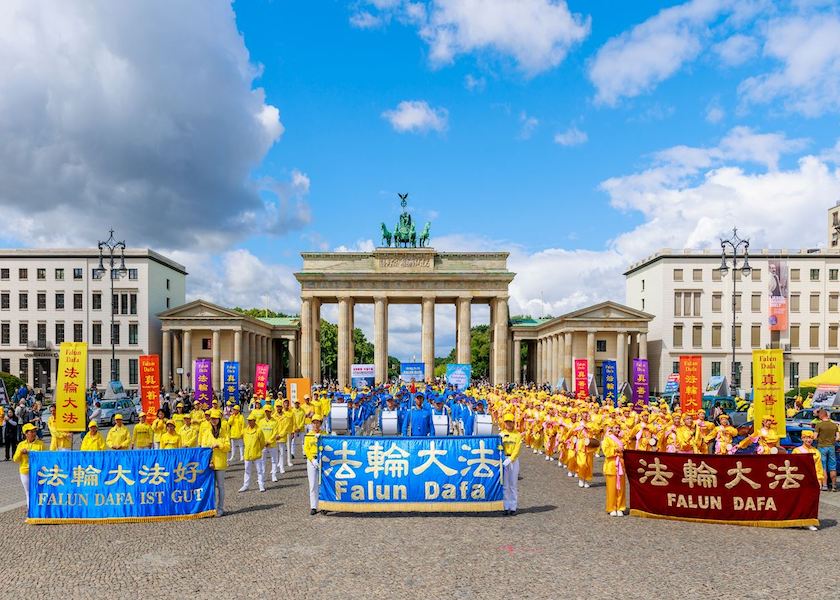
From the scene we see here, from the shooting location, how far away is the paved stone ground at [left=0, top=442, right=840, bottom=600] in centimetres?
888

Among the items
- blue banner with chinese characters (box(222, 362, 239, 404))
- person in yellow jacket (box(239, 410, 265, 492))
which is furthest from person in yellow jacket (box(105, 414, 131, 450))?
blue banner with chinese characters (box(222, 362, 239, 404))

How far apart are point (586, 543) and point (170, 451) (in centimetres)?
806

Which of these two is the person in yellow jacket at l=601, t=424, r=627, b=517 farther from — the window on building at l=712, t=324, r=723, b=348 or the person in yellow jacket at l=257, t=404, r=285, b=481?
the window on building at l=712, t=324, r=723, b=348

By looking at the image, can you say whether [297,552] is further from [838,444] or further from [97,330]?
[97,330]

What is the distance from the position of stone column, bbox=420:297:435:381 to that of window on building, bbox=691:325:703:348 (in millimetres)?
27605

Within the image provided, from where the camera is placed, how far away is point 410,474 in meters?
12.9

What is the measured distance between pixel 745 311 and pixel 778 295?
3.51 m

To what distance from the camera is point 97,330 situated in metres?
65.2

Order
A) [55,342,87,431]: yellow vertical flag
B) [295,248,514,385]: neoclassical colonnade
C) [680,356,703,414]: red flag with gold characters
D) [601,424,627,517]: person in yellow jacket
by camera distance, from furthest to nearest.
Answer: [295,248,514,385]: neoclassical colonnade → [680,356,703,414]: red flag with gold characters → [55,342,87,431]: yellow vertical flag → [601,424,627,517]: person in yellow jacket

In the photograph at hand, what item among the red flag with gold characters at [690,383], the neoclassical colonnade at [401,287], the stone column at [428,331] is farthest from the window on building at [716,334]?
the red flag with gold characters at [690,383]

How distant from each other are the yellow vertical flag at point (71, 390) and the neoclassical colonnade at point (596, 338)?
48138 millimetres

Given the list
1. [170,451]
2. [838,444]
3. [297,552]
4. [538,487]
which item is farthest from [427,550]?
[838,444]

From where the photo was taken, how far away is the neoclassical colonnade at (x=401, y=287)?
6762 cm

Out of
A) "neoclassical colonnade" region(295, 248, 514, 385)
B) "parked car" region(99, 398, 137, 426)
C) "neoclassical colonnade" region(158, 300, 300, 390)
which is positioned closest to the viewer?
"parked car" region(99, 398, 137, 426)
